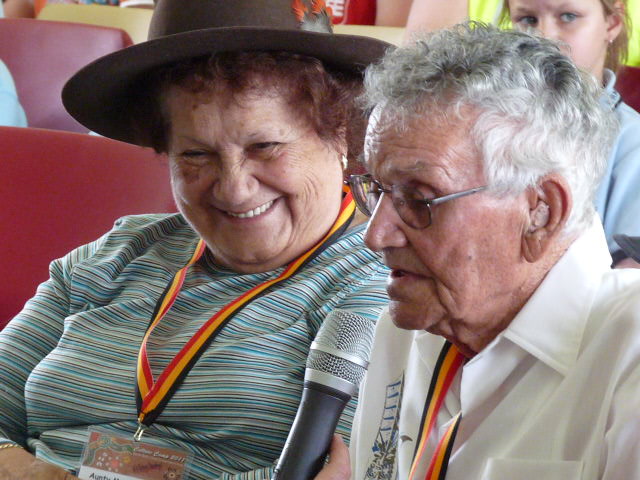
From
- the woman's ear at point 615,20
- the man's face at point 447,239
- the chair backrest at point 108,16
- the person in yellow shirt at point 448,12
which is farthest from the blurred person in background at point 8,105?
the man's face at point 447,239

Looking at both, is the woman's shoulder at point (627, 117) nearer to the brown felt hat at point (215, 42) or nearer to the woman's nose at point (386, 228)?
the brown felt hat at point (215, 42)

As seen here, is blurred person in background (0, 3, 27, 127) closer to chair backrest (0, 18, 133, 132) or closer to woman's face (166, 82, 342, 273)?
chair backrest (0, 18, 133, 132)

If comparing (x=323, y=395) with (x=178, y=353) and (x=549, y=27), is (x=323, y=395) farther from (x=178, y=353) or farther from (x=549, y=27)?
(x=549, y=27)

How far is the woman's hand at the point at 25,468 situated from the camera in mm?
1508

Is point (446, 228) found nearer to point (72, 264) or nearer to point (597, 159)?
point (597, 159)

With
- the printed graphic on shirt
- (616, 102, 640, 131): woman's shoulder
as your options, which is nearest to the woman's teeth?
the printed graphic on shirt

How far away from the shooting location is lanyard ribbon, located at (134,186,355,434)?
1584mm

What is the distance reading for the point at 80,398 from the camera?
5.43 ft

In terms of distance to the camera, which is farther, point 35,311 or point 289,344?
point 35,311

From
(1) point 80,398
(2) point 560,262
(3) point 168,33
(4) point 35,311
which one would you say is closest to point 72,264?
(4) point 35,311

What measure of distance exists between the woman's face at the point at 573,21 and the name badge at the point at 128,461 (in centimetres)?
144

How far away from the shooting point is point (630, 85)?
8.72ft

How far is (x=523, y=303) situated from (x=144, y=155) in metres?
1.34

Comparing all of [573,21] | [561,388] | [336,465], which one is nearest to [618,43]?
[573,21]
